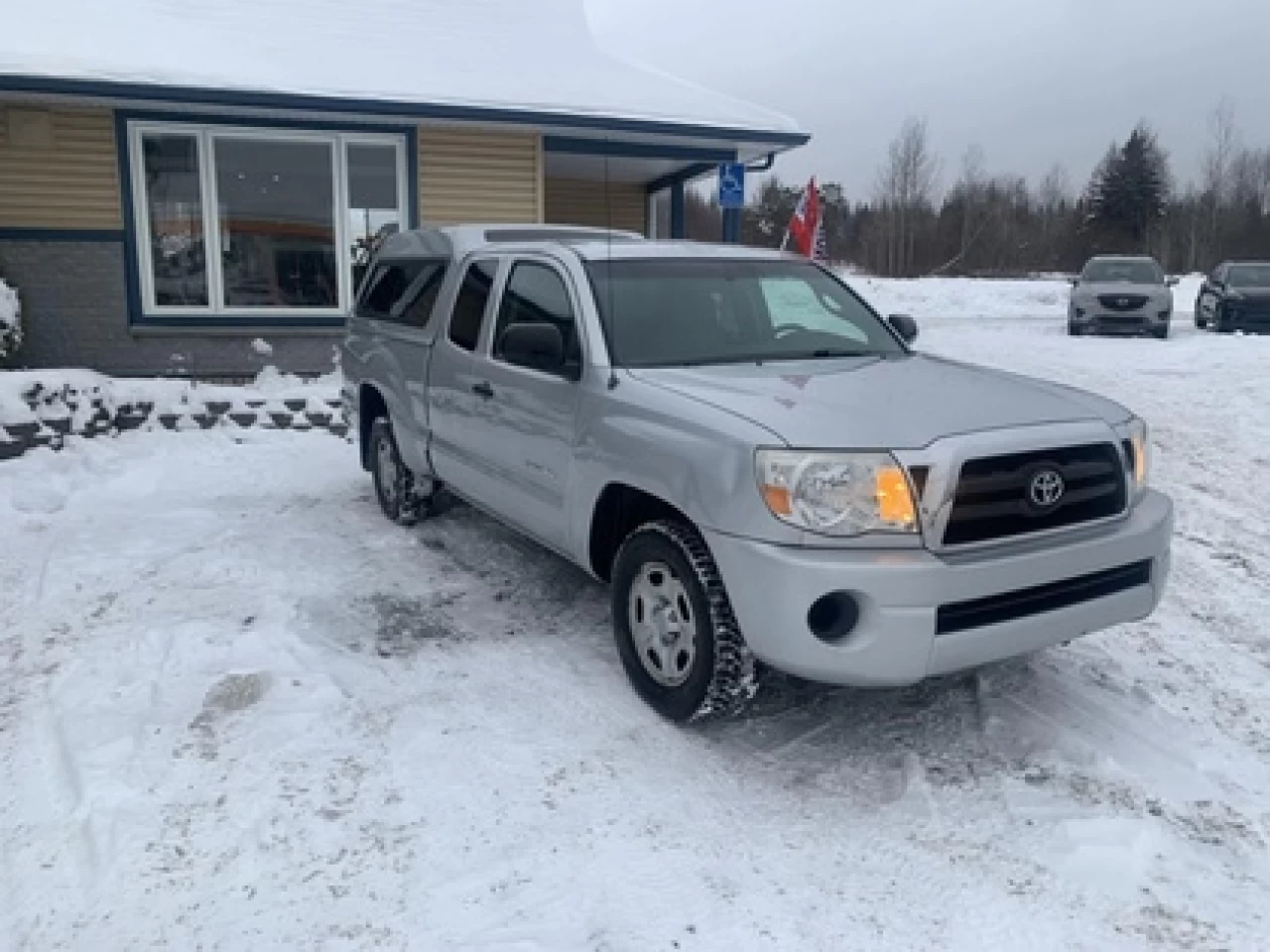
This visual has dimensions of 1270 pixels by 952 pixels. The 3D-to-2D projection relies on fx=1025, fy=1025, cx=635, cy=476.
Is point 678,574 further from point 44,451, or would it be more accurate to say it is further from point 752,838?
point 44,451

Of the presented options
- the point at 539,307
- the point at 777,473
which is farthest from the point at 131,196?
the point at 777,473

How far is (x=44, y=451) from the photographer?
816 cm

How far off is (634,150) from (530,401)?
352 inches

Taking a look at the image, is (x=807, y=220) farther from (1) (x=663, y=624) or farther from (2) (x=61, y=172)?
(1) (x=663, y=624)

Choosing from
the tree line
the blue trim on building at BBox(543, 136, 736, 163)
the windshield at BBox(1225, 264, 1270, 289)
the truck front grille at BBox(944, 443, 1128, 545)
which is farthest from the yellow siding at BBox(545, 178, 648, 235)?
the tree line

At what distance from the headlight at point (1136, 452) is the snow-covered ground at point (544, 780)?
2.89 ft

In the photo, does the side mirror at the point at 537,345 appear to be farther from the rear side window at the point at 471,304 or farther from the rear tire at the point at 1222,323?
the rear tire at the point at 1222,323

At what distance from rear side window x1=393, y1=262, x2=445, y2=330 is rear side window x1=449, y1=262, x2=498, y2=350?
0.34 meters

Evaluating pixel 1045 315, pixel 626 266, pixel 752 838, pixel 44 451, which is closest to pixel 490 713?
pixel 752 838

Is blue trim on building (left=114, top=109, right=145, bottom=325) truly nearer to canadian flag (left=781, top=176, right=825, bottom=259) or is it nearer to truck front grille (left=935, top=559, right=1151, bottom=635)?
canadian flag (left=781, top=176, right=825, bottom=259)

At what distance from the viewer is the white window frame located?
10812 mm

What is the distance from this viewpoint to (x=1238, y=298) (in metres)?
21.4

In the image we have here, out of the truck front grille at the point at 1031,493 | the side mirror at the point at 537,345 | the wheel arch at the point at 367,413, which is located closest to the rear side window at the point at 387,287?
the wheel arch at the point at 367,413

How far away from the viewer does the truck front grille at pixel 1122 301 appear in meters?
20.0
